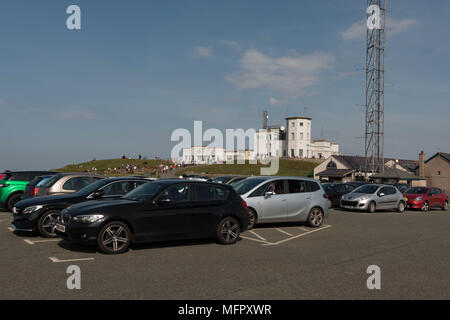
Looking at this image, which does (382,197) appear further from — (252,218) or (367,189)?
(252,218)

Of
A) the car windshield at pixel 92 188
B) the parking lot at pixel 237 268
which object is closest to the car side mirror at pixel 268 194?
the parking lot at pixel 237 268

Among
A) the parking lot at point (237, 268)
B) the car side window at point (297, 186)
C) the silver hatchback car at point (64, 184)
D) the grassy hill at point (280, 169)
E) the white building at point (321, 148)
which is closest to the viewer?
the parking lot at point (237, 268)

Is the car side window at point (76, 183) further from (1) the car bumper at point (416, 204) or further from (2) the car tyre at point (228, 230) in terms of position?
(1) the car bumper at point (416, 204)

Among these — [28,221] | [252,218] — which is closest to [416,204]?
[252,218]

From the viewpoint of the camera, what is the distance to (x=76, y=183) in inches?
487

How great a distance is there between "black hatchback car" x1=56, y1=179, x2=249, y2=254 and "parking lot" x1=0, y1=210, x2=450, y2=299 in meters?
0.33

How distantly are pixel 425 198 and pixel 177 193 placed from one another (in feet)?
61.0

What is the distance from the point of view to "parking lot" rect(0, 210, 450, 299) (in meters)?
5.72

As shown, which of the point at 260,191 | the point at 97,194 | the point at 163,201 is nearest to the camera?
the point at 163,201

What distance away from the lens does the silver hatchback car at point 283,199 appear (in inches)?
482

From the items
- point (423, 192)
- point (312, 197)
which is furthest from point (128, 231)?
point (423, 192)
